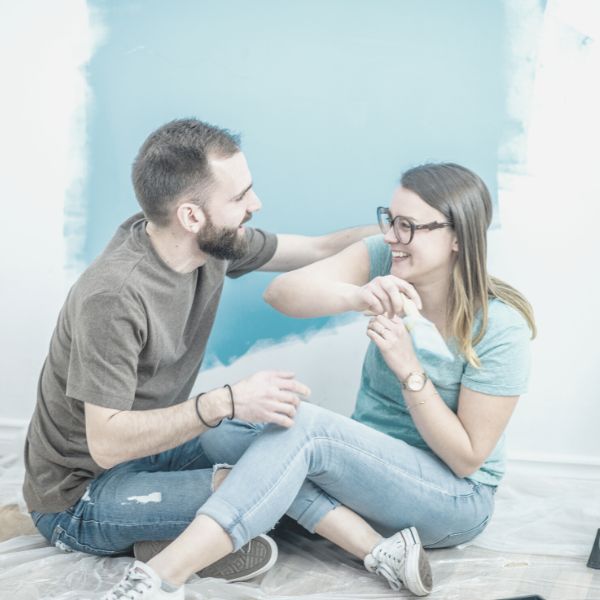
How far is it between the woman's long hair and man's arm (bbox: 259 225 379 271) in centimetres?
41

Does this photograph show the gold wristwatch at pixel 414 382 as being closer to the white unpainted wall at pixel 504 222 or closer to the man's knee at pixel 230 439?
the man's knee at pixel 230 439

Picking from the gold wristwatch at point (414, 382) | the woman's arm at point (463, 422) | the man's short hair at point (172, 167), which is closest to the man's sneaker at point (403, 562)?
the woman's arm at point (463, 422)

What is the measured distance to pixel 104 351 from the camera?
1.68 meters

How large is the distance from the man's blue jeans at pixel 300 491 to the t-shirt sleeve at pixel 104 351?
262 mm

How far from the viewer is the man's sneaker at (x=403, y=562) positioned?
1.74 metres

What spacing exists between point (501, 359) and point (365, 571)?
1.83ft

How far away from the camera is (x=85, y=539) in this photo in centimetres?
189

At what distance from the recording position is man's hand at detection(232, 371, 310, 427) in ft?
5.65

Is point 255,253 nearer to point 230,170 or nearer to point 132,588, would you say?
point 230,170

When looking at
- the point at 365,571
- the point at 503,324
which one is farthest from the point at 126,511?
the point at 503,324

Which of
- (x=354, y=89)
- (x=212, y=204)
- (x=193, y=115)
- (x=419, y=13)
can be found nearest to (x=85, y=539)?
(x=212, y=204)

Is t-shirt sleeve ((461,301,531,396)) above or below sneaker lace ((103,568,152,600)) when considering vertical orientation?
above

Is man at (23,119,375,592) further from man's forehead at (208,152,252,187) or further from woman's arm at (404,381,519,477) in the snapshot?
woman's arm at (404,381,519,477)

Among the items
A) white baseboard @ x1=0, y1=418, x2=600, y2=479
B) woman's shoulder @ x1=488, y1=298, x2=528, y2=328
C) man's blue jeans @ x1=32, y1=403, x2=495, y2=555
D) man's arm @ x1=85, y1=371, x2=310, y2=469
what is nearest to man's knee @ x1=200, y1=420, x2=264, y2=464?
man's blue jeans @ x1=32, y1=403, x2=495, y2=555
